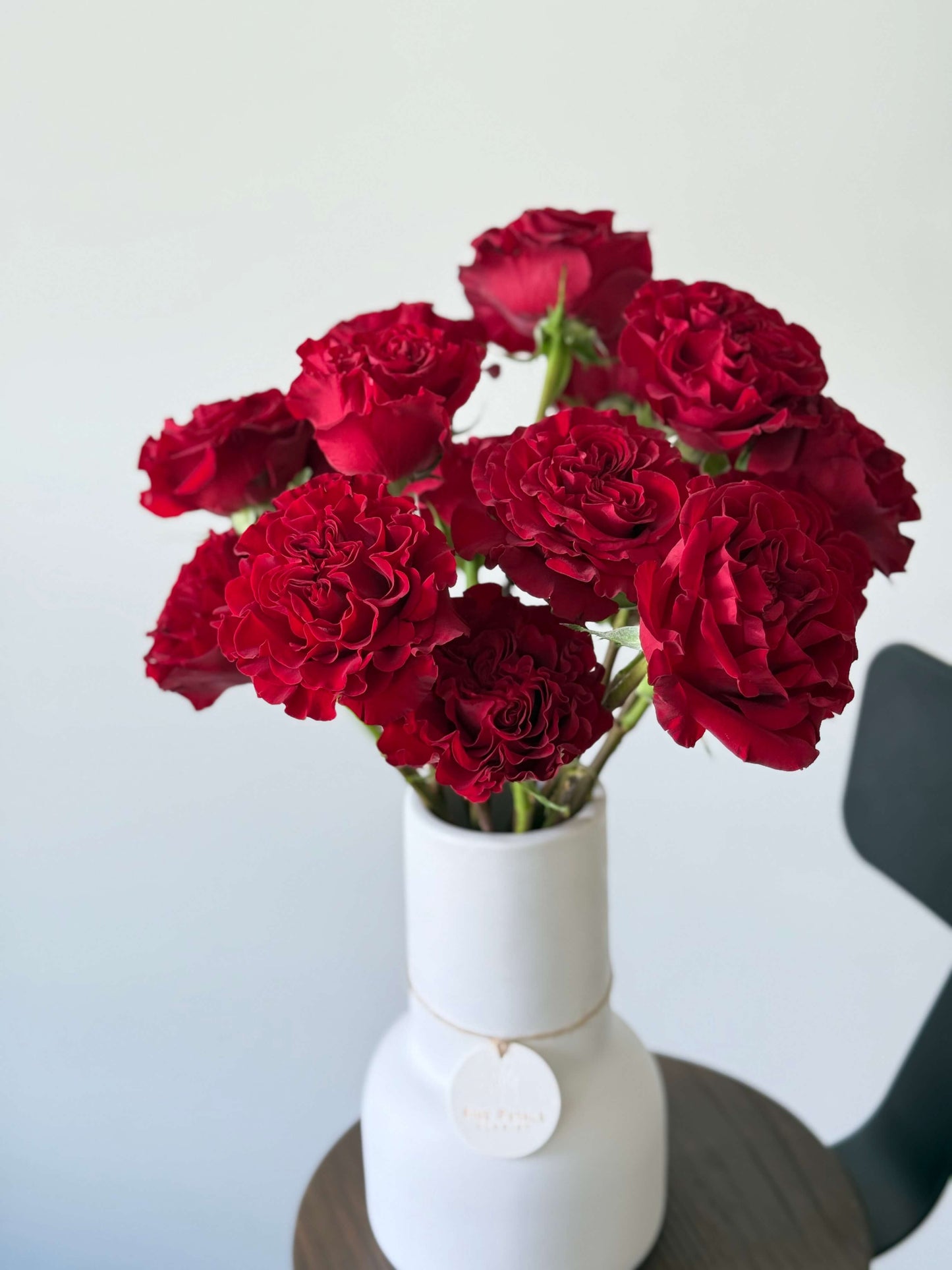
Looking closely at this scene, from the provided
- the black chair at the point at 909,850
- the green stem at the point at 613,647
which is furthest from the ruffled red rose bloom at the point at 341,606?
the black chair at the point at 909,850

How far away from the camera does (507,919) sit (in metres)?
0.63

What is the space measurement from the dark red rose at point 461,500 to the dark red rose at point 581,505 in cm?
2

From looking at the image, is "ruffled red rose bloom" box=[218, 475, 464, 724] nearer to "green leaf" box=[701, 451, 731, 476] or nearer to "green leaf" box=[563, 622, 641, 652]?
"green leaf" box=[563, 622, 641, 652]

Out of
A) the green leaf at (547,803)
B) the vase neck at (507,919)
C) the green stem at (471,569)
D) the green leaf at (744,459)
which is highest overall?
the green leaf at (744,459)

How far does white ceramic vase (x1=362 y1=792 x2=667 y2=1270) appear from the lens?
0.63 m

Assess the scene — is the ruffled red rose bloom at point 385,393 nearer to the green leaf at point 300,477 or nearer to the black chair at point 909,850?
the green leaf at point 300,477

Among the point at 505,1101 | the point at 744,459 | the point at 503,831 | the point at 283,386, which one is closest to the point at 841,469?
the point at 744,459

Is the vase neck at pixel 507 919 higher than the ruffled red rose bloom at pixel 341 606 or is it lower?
lower

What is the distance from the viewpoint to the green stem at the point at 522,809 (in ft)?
2.03

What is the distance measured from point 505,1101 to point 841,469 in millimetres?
369

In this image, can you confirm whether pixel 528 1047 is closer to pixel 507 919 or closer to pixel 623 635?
pixel 507 919

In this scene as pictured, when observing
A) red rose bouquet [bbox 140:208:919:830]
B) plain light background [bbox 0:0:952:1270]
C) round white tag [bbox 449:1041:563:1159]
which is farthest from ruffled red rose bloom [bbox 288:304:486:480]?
plain light background [bbox 0:0:952:1270]

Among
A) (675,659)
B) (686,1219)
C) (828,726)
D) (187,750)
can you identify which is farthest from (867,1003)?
(675,659)

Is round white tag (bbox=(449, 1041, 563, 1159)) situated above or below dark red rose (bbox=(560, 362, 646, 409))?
below
